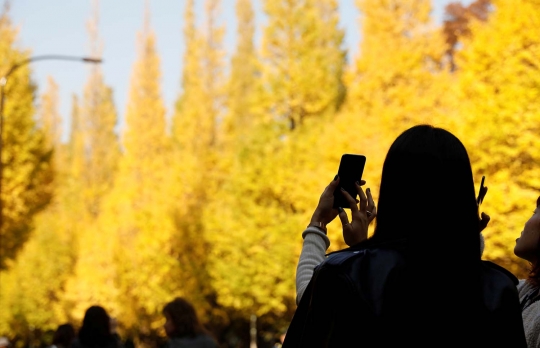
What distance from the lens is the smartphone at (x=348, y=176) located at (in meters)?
3.05

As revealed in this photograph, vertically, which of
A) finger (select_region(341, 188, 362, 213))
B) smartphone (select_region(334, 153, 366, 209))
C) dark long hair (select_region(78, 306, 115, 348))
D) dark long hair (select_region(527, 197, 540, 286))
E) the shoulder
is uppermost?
smartphone (select_region(334, 153, 366, 209))

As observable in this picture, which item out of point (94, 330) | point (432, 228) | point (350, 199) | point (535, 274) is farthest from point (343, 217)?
point (94, 330)

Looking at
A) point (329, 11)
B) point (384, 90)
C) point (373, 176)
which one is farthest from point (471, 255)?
point (329, 11)

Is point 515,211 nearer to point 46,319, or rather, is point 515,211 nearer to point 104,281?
point 104,281

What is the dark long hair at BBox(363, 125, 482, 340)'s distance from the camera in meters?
2.43

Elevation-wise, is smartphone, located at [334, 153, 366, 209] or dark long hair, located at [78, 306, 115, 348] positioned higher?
smartphone, located at [334, 153, 366, 209]

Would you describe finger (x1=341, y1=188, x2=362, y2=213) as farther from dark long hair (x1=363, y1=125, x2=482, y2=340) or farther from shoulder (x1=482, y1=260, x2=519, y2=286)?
shoulder (x1=482, y1=260, x2=519, y2=286)

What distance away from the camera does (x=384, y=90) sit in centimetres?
2917

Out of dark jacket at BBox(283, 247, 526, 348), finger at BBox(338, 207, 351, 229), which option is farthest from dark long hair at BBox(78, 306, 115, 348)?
dark jacket at BBox(283, 247, 526, 348)

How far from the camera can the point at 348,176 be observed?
10.1 ft

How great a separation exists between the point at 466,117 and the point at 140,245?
83.2 feet

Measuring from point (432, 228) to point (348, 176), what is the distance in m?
0.62

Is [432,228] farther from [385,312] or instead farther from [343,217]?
[343,217]

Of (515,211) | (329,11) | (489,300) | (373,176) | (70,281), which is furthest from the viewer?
(329,11)
